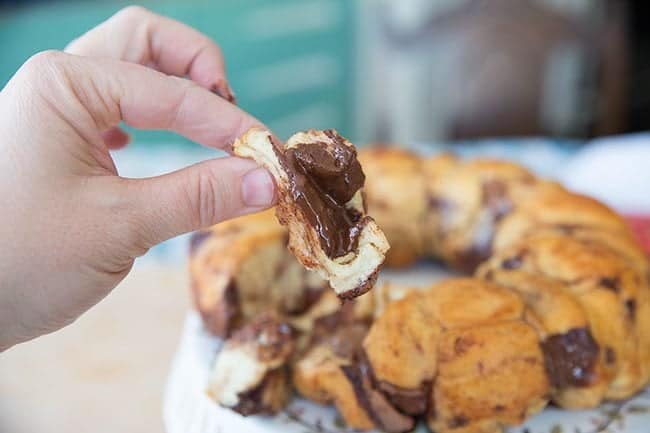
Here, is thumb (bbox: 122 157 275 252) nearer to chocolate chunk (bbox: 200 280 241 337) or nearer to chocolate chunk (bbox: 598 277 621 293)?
chocolate chunk (bbox: 200 280 241 337)

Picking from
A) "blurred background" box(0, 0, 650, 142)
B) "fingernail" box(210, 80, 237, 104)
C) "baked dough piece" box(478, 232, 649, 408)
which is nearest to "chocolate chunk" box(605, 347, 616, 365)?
"baked dough piece" box(478, 232, 649, 408)

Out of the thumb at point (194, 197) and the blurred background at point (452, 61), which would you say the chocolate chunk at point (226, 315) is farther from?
the blurred background at point (452, 61)

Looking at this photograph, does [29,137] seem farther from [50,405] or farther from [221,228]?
[50,405]

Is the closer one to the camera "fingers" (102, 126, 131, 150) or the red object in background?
"fingers" (102, 126, 131, 150)

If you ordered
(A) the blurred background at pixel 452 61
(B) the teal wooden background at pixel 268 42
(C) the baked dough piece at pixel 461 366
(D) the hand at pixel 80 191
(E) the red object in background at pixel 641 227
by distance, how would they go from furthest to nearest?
(A) the blurred background at pixel 452 61, (B) the teal wooden background at pixel 268 42, (E) the red object in background at pixel 641 227, (C) the baked dough piece at pixel 461 366, (D) the hand at pixel 80 191

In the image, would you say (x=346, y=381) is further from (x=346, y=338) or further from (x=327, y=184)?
(x=327, y=184)

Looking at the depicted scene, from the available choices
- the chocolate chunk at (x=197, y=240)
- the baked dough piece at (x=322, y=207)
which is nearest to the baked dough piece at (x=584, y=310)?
the baked dough piece at (x=322, y=207)

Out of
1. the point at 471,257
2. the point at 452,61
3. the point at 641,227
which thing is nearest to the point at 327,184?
the point at 471,257
